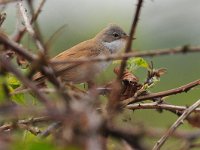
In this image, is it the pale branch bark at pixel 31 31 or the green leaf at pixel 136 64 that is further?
the green leaf at pixel 136 64

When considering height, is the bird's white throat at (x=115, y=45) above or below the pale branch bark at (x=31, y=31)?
below

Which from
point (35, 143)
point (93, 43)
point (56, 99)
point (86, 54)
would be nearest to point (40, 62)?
point (56, 99)

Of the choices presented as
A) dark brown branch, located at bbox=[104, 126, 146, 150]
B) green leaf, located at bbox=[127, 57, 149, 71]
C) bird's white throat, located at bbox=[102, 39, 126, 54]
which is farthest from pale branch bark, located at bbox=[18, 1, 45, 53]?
bird's white throat, located at bbox=[102, 39, 126, 54]

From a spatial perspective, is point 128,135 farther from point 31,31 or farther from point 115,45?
point 115,45

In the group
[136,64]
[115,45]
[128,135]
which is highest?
[128,135]

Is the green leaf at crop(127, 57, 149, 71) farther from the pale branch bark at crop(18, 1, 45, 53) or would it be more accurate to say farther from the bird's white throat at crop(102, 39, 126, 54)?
the bird's white throat at crop(102, 39, 126, 54)

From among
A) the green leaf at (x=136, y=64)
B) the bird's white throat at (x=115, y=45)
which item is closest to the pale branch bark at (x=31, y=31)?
the green leaf at (x=136, y=64)

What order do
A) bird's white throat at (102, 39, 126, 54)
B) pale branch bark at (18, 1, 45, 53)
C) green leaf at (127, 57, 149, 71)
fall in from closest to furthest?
pale branch bark at (18, 1, 45, 53) → green leaf at (127, 57, 149, 71) → bird's white throat at (102, 39, 126, 54)

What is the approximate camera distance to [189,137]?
0.95 metres

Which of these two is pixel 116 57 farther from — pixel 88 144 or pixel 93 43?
pixel 93 43

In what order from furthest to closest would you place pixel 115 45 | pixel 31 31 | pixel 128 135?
pixel 115 45
pixel 31 31
pixel 128 135

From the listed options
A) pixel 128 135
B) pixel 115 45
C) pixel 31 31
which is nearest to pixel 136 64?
pixel 31 31

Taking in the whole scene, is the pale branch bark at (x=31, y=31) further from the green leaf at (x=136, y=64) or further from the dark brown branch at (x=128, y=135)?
the green leaf at (x=136, y=64)

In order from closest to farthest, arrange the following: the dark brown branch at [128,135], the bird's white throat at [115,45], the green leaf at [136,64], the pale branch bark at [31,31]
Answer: the dark brown branch at [128,135] → the pale branch bark at [31,31] → the green leaf at [136,64] → the bird's white throat at [115,45]
